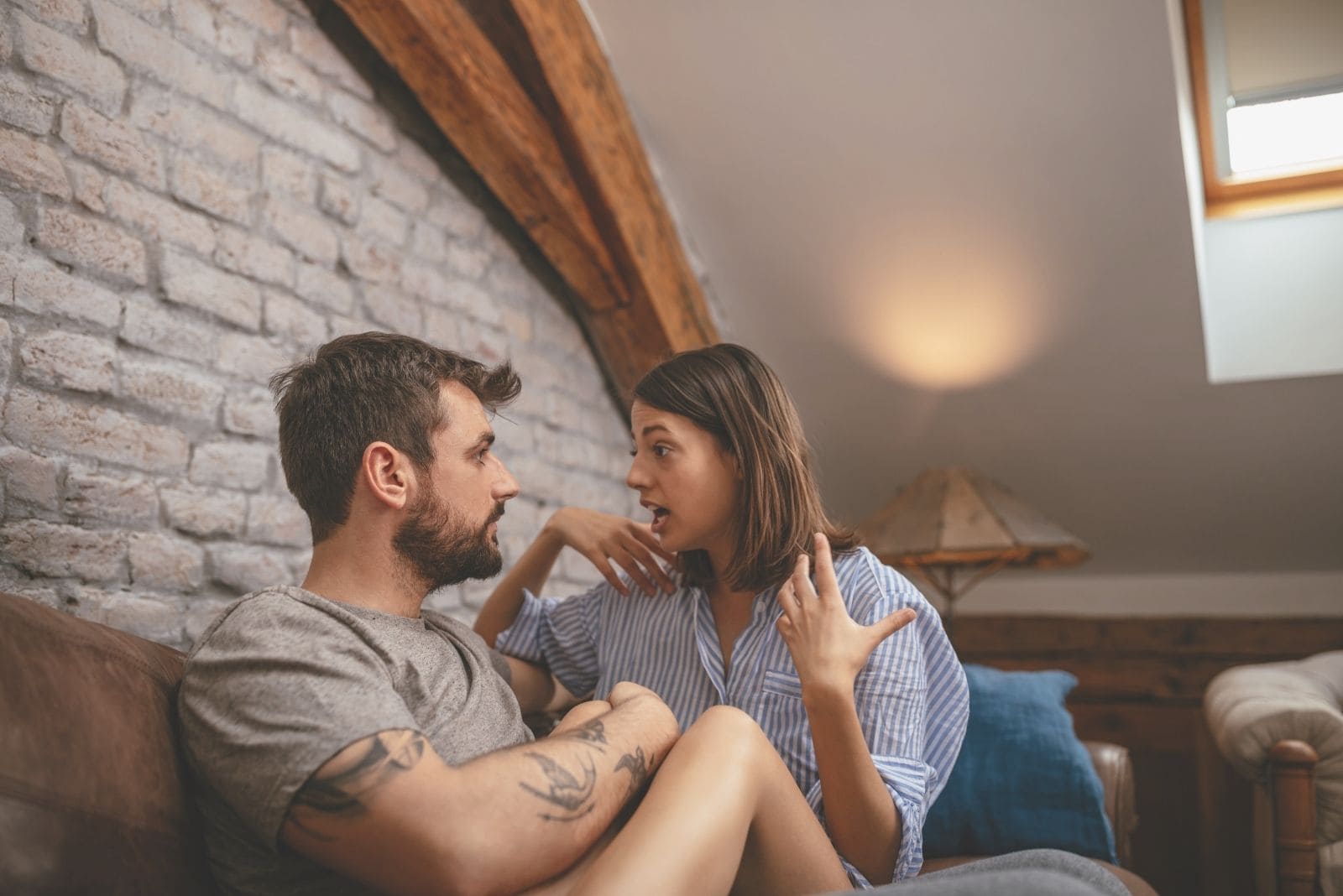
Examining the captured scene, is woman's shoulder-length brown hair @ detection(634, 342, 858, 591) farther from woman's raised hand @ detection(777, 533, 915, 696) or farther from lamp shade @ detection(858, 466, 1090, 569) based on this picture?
lamp shade @ detection(858, 466, 1090, 569)

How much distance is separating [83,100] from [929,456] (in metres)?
2.82

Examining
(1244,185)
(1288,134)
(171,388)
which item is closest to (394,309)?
(171,388)

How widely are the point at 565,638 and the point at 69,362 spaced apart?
1.02 meters

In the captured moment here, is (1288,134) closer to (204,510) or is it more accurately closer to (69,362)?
Result: (204,510)

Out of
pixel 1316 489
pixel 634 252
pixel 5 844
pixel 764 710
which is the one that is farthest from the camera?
pixel 1316 489

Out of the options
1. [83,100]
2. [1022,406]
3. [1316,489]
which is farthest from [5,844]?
[1316,489]

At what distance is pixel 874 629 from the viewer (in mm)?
1366

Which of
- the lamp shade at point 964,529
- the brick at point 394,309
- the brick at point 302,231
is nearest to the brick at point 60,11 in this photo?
the brick at point 302,231

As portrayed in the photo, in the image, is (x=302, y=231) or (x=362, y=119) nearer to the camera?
(x=302, y=231)

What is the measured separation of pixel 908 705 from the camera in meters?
1.46

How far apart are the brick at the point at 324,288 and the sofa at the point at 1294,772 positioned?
2.27 metres

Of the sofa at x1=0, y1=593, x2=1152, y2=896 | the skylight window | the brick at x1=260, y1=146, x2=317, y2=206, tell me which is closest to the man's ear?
the sofa at x1=0, y1=593, x2=1152, y2=896

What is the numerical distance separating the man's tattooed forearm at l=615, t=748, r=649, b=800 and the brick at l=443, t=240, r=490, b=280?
189 centimetres

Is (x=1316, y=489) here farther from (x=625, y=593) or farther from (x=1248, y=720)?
(x=625, y=593)
